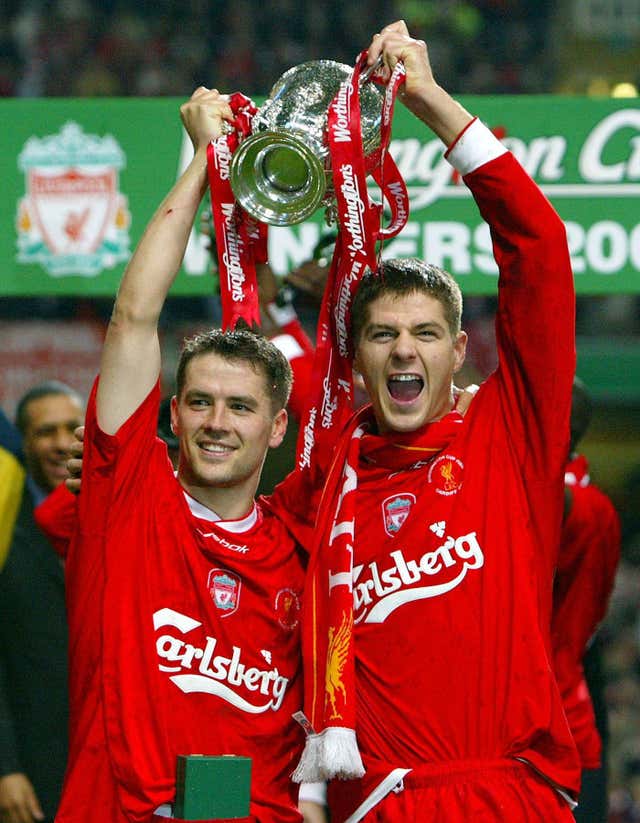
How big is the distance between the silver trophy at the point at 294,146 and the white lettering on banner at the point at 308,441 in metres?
0.47

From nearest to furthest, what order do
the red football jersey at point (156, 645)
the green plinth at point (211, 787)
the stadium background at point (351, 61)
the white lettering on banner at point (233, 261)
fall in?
1. the green plinth at point (211, 787)
2. the red football jersey at point (156, 645)
3. the white lettering on banner at point (233, 261)
4. the stadium background at point (351, 61)

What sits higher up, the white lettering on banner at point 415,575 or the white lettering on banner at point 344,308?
the white lettering on banner at point 344,308

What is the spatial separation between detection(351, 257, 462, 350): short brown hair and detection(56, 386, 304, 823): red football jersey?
20.2 inches

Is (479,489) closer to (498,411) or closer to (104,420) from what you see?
(498,411)

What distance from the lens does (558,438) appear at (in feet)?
9.57

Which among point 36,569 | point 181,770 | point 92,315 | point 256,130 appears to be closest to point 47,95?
point 92,315

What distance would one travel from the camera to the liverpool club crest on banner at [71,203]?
434 cm

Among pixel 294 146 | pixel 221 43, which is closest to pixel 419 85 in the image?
pixel 294 146

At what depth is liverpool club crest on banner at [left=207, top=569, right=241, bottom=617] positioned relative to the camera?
114 inches

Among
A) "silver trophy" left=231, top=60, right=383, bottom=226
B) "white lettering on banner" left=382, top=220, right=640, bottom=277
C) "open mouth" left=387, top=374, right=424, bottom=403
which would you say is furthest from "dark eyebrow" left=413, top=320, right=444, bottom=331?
"white lettering on banner" left=382, top=220, right=640, bottom=277

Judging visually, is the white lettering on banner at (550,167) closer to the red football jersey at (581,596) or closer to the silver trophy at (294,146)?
the red football jersey at (581,596)

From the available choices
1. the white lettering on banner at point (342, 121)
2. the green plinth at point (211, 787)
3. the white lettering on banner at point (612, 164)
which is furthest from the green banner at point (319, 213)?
the green plinth at point (211, 787)

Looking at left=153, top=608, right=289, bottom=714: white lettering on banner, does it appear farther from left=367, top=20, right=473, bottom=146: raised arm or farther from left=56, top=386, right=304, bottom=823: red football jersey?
left=367, top=20, right=473, bottom=146: raised arm

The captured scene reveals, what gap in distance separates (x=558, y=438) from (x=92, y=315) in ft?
18.5
